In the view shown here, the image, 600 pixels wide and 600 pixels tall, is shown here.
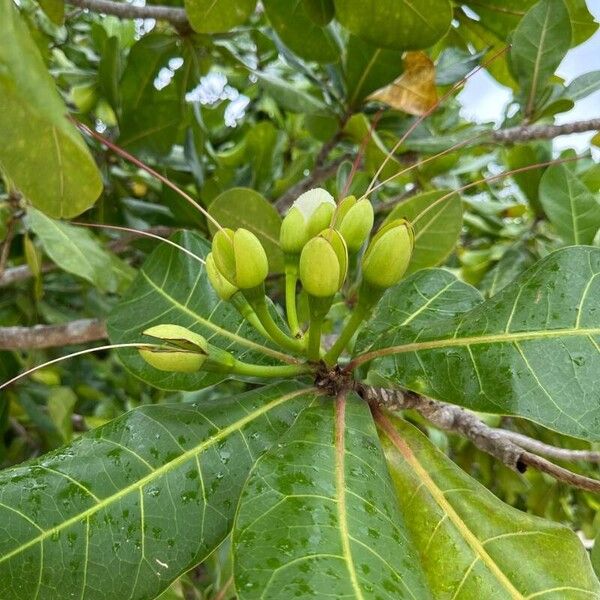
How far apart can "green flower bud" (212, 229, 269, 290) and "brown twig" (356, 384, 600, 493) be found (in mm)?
188

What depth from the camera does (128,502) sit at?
2.02 feet

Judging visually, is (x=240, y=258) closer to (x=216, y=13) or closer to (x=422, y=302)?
(x=422, y=302)

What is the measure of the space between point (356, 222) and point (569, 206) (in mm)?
607

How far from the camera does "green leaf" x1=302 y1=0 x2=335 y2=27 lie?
994 mm

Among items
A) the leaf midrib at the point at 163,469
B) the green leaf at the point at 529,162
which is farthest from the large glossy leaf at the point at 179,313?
the green leaf at the point at 529,162

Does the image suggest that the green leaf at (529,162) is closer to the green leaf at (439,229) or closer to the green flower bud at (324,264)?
the green leaf at (439,229)

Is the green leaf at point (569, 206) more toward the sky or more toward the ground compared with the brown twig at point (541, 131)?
more toward the ground

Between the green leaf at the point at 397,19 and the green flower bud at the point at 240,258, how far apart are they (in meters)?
0.41

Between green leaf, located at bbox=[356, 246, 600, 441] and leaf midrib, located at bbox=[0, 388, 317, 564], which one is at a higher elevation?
green leaf, located at bbox=[356, 246, 600, 441]

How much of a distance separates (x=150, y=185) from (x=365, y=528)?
147cm

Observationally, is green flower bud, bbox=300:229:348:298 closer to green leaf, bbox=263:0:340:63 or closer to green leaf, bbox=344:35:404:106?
green leaf, bbox=263:0:340:63

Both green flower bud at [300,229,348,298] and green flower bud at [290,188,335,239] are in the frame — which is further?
green flower bud at [290,188,335,239]

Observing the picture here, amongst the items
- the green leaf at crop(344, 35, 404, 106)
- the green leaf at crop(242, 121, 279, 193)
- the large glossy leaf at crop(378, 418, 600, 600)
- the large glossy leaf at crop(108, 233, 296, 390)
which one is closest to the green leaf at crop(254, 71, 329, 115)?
the green leaf at crop(344, 35, 404, 106)

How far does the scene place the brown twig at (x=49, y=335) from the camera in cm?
127
